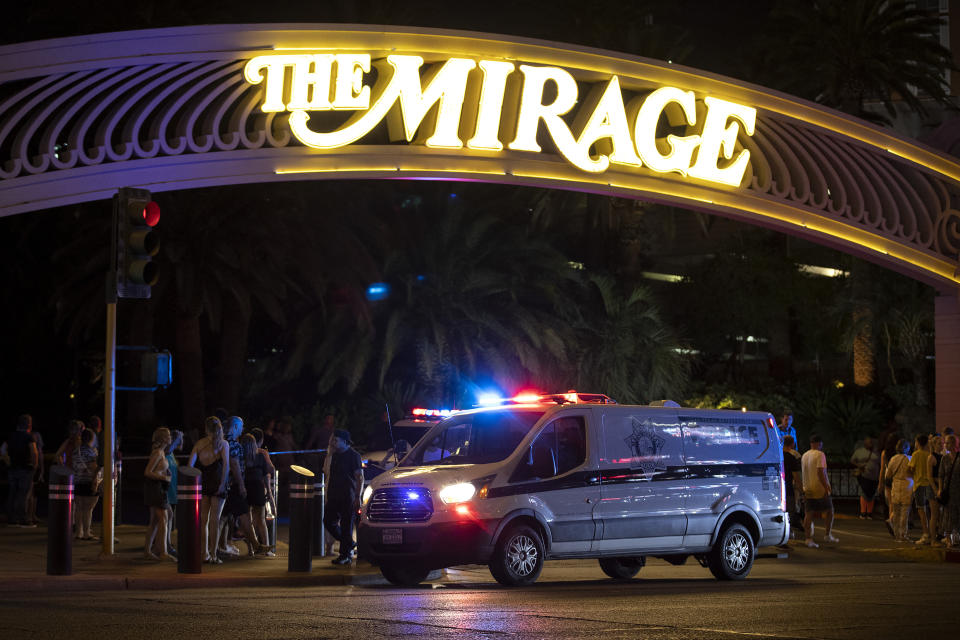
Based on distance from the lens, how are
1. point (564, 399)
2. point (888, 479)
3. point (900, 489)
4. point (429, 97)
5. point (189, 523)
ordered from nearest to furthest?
point (189, 523) < point (564, 399) < point (429, 97) < point (900, 489) < point (888, 479)

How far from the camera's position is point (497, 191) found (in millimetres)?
44000

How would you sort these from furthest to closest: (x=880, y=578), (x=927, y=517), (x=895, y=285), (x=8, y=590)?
(x=895, y=285), (x=927, y=517), (x=880, y=578), (x=8, y=590)

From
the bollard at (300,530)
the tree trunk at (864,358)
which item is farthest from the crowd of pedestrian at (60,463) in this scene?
the tree trunk at (864,358)

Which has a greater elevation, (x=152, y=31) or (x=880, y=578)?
(x=152, y=31)

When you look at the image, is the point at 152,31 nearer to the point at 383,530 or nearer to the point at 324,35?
the point at 324,35

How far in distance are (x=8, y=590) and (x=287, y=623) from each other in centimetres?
446

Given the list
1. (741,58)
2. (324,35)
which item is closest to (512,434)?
(324,35)

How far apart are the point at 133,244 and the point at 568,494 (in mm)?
5963

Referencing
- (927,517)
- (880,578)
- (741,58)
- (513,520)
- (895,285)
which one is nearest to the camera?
(513,520)

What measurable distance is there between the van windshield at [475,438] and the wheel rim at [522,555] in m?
0.93

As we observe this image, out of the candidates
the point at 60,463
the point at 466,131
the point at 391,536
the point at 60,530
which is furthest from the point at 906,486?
the point at 60,530

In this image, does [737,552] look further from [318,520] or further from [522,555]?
[318,520]

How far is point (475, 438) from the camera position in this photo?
1511cm

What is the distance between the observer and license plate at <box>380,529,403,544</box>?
567 inches
